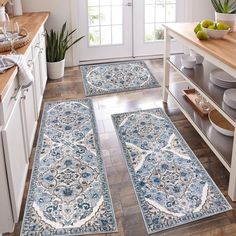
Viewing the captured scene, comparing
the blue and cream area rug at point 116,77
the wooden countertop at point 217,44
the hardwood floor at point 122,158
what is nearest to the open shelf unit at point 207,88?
the wooden countertop at point 217,44

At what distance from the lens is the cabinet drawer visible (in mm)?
1654

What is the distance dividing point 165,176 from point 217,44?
3.39 feet

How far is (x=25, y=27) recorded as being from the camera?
10.6 ft

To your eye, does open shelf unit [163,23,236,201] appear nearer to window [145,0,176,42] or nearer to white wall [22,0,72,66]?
window [145,0,176,42]

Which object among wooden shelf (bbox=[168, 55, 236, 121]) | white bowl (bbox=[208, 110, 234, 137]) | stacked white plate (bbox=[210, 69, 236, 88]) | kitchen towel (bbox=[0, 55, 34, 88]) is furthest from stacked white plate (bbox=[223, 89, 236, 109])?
kitchen towel (bbox=[0, 55, 34, 88])

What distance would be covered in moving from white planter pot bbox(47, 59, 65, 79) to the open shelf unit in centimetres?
149

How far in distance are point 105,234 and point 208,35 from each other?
167 centimetres

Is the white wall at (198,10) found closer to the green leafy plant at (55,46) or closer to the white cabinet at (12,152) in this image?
the green leafy plant at (55,46)

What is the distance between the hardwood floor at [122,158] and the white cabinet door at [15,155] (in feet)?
0.50

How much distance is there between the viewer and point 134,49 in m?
A: 4.91

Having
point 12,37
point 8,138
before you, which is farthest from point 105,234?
point 12,37

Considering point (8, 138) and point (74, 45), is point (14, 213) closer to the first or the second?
point (8, 138)

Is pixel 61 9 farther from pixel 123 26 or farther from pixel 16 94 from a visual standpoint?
pixel 16 94

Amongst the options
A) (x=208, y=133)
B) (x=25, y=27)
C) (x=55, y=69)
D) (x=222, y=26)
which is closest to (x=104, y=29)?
(x=55, y=69)
